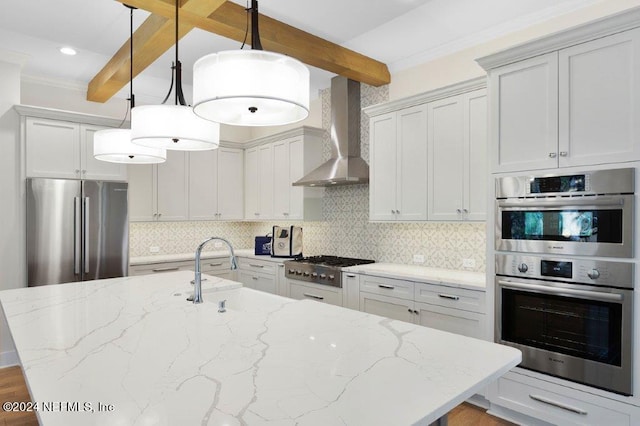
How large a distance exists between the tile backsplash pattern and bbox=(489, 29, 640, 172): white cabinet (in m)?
1.02

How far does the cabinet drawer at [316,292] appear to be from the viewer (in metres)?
3.92

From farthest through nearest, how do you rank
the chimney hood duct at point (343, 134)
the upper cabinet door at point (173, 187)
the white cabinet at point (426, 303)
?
the upper cabinet door at point (173, 187) → the chimney hood duct at point (343, 134) → the white cabinet at point (426, 303)

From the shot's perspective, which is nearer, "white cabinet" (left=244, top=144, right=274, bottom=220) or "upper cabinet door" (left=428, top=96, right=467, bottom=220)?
"upper cabinet door" (left=428, top=96, right=467, bottom=220)

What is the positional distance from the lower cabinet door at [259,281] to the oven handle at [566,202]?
2.88 meters

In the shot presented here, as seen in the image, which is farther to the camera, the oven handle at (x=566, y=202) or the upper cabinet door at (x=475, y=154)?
the upper cabinet door at (x=475, y=154)

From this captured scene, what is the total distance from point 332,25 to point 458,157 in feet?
4.94

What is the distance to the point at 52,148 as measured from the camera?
3.97 metres

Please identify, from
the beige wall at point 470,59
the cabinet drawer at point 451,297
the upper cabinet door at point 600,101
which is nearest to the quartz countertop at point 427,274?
the cabinet drawer at point 451,297

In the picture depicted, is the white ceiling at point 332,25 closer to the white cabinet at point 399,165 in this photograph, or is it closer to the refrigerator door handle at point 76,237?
the white cabinet at point 399,165

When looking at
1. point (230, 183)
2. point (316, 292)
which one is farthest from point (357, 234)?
point (230, 183)

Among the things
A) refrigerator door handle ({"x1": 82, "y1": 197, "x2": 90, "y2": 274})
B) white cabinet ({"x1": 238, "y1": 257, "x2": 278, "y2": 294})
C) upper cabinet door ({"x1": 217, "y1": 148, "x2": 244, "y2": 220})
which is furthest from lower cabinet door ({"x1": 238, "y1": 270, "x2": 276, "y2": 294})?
refrigerator door handle ({"x1": 82, "y1": 197, "x2": 90, "y2": 274})

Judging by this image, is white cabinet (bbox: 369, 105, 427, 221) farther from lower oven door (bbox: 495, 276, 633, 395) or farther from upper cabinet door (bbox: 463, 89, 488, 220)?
lower oven door (bbox: 495, 276, 633, 395)

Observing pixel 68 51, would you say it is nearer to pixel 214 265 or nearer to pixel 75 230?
pixel 75 230

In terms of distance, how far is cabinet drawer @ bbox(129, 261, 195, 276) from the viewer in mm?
4510
